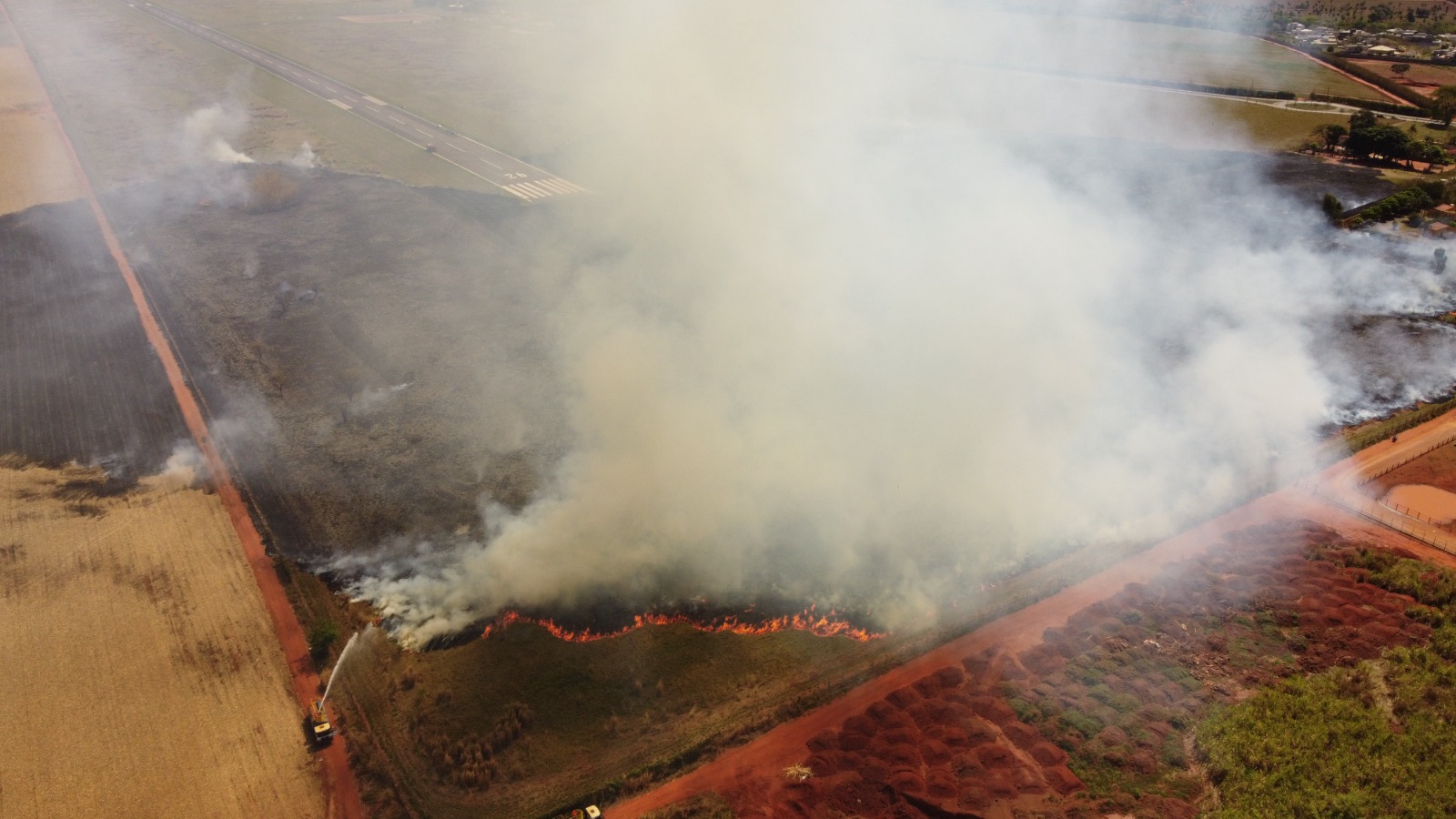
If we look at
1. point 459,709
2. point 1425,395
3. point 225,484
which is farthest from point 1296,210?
point 225,484

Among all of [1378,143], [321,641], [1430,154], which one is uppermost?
[1378,143]

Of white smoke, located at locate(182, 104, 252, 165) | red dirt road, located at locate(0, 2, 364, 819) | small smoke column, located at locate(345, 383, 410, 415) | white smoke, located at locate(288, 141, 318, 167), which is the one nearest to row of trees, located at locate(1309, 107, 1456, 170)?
small smoke column, located at locate(345, 383, 410, 415)

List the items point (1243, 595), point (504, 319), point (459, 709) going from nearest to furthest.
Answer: point (459, 709) < point (1243, 595) < point (504, 319)

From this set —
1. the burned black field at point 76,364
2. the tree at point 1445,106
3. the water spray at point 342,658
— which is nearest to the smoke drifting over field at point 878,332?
the water spray at point 342,658

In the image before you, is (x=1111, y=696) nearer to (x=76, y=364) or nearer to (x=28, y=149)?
(x=76, y=364)

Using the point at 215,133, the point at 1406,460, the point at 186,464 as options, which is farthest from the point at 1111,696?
the point at 215,133

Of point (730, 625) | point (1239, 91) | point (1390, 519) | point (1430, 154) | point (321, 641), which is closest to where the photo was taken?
point (321, 641)

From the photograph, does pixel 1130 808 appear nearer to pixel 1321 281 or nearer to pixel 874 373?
pixel 874 373
